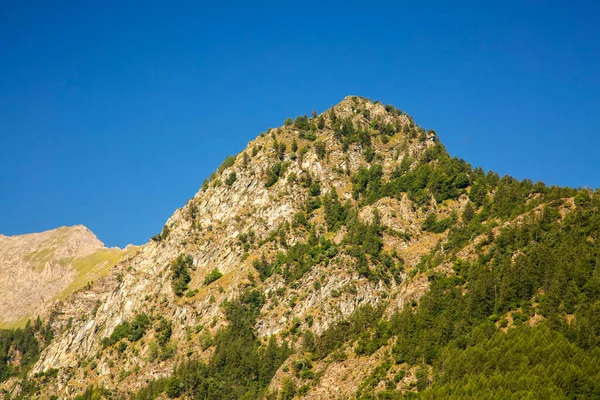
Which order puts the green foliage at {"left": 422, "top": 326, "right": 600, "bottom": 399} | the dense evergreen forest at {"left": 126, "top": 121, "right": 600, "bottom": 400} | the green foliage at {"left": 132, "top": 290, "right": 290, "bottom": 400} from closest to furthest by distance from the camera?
the green foliage at {"left": 422, "top": 326, "right": 600, "bottom": 399}, the dense evergreen forest at {"left": 126, "top": 121, "right": 600, "bottom": 400}, the green foliage at {"left": 132, "top": 290, "right": 290, "bottom": 400}

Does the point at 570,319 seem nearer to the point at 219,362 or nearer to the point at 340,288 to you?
the point at 340,288

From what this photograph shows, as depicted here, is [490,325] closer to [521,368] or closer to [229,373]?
[521,368]

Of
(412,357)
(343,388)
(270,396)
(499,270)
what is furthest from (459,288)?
(270,396)

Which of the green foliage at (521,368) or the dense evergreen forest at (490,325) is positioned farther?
the dense evergreen forest at (490,325)

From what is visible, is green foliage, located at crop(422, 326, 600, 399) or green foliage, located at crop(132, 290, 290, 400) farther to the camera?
green foliage, located at crop(132, 290, 290, 400)

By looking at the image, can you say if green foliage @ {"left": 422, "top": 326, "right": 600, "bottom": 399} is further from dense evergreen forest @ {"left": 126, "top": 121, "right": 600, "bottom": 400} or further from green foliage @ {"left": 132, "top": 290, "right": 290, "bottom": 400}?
green foliage @ {"left": 132, "top": 290, "right": 290, "bottom": 400}

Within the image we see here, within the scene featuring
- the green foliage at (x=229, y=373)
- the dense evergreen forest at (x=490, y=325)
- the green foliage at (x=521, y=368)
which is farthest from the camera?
the green foliage at (x=229, y=373)

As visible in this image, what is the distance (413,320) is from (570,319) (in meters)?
34.9

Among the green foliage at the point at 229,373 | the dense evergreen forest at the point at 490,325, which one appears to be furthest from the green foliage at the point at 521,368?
the green foliage at the point at 229,373

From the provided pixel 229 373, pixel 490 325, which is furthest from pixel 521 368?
pixel 229 373

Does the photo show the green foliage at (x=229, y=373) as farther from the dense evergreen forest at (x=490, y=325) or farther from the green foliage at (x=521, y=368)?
the green foliage at (x=521, y=368)

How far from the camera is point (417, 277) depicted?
176 meters

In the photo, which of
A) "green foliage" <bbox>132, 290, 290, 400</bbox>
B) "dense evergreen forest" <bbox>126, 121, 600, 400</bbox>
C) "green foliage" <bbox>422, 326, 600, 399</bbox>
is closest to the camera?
"green foliage" <bbox>422, 326, 600, 399</bbox>

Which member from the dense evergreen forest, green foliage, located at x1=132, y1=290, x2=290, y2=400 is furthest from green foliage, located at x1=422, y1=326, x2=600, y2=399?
green foliage, located at x1=132, y1=290, x2=290, y2=400
